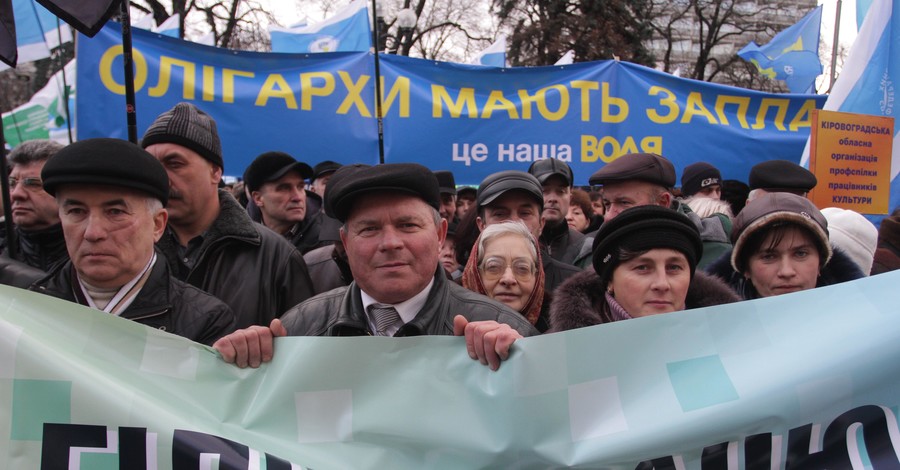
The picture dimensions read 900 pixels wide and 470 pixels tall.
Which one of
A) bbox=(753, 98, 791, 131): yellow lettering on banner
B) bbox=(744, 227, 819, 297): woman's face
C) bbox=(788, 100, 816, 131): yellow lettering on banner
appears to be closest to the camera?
bbox=(744, 227, 819, 297): woman's face

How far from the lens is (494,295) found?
3166mm

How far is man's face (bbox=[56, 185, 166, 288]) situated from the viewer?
2.23m

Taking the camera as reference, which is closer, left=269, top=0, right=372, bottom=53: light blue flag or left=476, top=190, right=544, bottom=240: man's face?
left=476, top=190, right=544, bottom=240: man's face

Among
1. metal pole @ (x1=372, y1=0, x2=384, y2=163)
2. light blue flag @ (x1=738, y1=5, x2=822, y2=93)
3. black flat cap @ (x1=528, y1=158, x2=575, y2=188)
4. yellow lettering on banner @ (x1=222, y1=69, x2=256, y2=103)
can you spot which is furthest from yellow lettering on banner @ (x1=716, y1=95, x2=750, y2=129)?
light blue flag @ (x1=738, y1=5, x2=822, y2=93)

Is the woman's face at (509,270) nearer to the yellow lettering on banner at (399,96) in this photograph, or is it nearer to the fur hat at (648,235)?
the fur hat at (648,235)

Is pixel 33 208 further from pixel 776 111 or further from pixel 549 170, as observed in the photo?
pixel 776 111

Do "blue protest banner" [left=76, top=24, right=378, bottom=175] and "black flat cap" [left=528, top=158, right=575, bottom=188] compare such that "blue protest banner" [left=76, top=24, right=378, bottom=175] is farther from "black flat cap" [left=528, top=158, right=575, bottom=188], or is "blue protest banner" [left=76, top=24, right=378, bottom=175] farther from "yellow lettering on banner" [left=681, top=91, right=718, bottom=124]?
"yellow lettering on banner" [left=681, top=91, right=718, bottom=124]

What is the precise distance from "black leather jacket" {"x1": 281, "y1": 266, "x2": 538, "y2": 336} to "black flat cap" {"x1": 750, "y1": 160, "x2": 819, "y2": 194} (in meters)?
2.69

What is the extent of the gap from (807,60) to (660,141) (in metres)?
6.63

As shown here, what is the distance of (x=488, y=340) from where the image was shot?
1926 millimetres

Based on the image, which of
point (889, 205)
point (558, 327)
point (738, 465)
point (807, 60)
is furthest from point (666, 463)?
point (807, 60)

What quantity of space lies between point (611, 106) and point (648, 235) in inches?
141

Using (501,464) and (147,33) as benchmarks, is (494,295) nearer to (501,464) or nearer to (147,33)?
(501,464)

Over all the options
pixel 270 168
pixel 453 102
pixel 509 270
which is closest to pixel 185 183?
pixel 509 270
